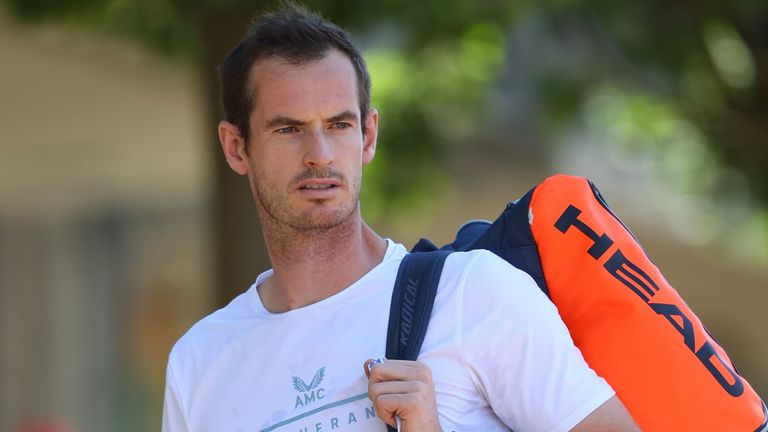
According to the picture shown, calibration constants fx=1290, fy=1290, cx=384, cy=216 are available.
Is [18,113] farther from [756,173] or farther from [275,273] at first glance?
[275,273]

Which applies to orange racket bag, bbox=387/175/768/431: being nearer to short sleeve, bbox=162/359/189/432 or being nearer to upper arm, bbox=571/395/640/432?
upper arm, bbox=571/395/640/432

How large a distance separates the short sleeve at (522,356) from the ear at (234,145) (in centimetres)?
69

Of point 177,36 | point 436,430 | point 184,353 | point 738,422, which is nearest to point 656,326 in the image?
point 738,422

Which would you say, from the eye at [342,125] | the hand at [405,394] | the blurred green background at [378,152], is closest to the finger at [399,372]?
the hand at [405,394]

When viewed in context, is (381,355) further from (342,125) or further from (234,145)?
(234,145)

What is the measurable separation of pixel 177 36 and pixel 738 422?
Result: 5.77m

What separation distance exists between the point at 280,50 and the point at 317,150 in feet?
0.90

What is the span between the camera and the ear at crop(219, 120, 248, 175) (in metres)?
3.00

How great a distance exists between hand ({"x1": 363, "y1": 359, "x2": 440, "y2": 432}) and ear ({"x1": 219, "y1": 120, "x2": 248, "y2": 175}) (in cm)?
74

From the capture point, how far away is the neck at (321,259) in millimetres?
2844

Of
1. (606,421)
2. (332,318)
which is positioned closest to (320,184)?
(332,318)

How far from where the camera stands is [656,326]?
2502 mm

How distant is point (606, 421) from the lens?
8.04 feet

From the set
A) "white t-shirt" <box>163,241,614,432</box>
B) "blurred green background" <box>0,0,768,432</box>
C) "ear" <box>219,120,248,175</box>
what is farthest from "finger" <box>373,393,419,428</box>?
"blurred green background" <box>0,0,768,432</box>
